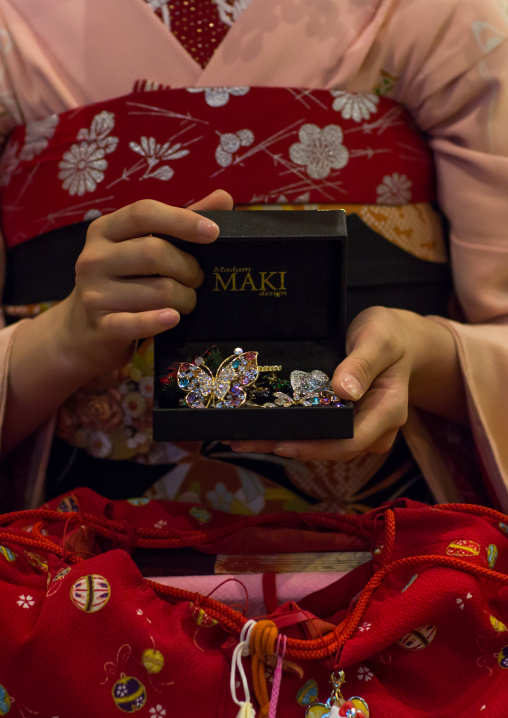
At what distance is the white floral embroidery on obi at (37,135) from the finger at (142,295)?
0.91 feet

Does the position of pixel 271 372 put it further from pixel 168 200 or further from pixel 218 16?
pixel 218 16

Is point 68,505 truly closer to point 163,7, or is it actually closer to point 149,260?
point 149,260

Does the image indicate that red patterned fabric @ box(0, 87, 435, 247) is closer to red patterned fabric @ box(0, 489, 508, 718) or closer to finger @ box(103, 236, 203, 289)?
finger @ box(103, 236, 203, 289)

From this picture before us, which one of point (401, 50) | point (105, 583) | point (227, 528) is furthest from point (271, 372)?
point (401, 50)

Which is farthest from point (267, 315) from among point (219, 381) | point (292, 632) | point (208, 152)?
point (292, 632)

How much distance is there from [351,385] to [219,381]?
16 centimetres

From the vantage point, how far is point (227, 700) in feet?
1.65

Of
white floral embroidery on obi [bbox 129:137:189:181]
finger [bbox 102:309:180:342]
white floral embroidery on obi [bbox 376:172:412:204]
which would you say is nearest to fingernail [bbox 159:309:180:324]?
finger [bbox 102:309:180:342]

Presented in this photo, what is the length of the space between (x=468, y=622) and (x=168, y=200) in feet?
1.85

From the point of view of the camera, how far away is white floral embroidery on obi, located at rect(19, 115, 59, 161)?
30.9 inches

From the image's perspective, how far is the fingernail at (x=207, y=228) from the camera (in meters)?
0.58

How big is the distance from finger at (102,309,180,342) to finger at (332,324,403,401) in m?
0.17

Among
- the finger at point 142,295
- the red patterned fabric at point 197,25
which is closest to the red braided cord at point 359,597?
the finger at point 142,295

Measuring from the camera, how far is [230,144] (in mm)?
753
